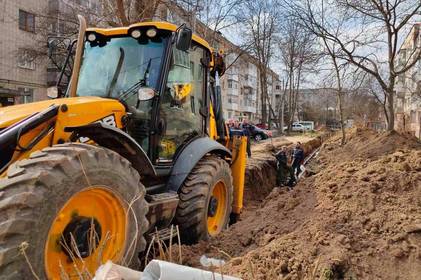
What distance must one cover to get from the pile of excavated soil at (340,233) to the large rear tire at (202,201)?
19cm

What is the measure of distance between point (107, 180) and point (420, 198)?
3.58 m

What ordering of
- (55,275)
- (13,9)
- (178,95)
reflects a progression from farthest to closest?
(13,9) → (178,95) → (55,275)

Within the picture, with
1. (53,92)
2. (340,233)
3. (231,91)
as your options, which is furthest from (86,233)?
(231,91)

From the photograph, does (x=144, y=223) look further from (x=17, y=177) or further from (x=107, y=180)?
(x=17, y=177)

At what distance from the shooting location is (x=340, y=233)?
4.50 metres

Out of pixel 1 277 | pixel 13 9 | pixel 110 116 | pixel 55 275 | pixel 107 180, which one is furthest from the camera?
pixel 13 9

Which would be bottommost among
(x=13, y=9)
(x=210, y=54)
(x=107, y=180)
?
(x=107, y=180)

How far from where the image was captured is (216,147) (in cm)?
597

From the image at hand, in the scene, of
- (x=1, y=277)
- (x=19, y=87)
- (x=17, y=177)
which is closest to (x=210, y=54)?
(x=17, y=177)

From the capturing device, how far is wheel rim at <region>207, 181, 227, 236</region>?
5.88 metres

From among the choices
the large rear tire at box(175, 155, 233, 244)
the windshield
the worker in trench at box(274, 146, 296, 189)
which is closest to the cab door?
the windshield

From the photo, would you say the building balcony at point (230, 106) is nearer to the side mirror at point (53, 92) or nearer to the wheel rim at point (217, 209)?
the wheel rim at point (217, 209)

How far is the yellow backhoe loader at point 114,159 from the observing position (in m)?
3.03

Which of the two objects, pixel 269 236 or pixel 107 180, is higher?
pixel 107 180
